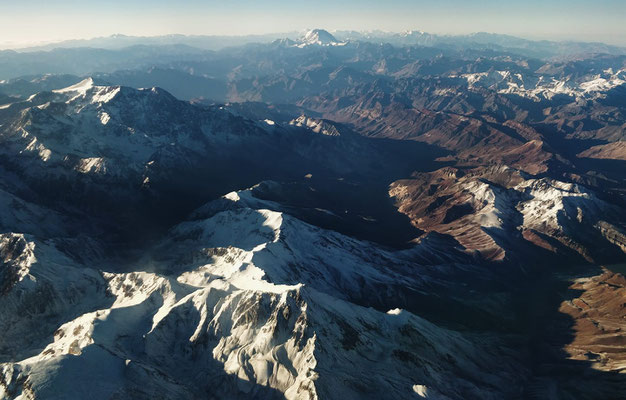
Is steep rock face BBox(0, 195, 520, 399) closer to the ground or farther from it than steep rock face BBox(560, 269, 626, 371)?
farther from it

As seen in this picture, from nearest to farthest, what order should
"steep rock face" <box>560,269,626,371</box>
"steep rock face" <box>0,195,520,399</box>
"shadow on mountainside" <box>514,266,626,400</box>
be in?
1. "steep rock face" <box>0,195,520,399</box>
2. "shadow on mountainside" <box>514,266,626,400</box>
3. "steep rock face" <box>560,269,626,371</box>

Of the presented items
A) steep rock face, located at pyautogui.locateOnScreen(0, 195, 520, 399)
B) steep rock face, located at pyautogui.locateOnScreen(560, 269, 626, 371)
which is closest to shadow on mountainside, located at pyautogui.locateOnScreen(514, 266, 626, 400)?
steep rock face, located at pyautogui.locateOnScreen(560, 269, 626, 371)

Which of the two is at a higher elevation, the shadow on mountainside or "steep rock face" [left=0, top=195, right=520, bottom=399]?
"steep rock face" [left=0, top=195, right=520, bottom=399]

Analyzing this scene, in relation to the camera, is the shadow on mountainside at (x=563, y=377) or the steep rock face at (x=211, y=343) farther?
the shadow on mountainside at (x=563, y=377)

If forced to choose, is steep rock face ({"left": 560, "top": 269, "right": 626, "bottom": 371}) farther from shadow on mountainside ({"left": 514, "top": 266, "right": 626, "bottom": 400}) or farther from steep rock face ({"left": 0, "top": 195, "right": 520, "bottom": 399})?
steep rock face ({"left": 0, "top": 195, "right": 520, "bottom": 399})

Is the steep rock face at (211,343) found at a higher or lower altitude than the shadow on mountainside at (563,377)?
higher

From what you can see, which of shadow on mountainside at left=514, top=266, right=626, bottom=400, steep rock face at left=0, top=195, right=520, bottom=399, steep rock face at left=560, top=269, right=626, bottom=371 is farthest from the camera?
steep rock face at left=560, top=269, right=626, bottom=371

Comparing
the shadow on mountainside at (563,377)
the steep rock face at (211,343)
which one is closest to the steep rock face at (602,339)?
the shadow on mountainside at (563,377)

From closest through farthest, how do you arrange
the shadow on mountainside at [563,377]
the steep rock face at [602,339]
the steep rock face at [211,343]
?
the steep rock face at [211,343]
the shadow on mountainside at [563,377]
the steep rock face at [602,339]

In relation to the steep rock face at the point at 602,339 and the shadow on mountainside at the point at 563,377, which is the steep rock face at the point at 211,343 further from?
the steep rock face at the point at 602,339

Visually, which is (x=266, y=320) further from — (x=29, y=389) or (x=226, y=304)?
(x=29, y=389)

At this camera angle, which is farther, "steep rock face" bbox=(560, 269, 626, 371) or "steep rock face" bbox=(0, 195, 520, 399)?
"steep rock face" bbox=(560, 269, 626, 371)
